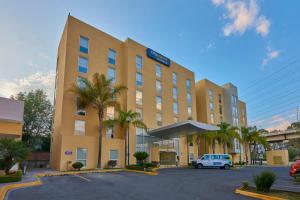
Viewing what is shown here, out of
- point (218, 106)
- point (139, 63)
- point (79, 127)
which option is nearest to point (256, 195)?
point (79, 127)

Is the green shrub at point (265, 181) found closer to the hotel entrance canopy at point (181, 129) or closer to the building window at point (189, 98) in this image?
the hotel entrance canopy at point (181, 129)

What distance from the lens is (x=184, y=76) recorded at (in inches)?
1796

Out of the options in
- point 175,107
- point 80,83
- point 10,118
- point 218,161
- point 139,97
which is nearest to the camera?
point 10,118

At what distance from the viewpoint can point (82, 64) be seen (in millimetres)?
30312

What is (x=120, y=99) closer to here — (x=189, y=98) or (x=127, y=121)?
(x=127, y=121)

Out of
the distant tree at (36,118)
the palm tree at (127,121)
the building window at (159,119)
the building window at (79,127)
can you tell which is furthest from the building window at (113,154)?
the distant tree at (36,118)

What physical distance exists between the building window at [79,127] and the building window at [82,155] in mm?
2474

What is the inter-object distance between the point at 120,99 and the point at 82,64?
7.31 m

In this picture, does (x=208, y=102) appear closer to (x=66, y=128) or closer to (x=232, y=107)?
(x=232, y=107)

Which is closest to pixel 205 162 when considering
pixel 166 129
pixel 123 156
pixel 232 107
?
pixel 166 129

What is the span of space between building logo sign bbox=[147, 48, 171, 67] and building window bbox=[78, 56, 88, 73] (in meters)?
12.0

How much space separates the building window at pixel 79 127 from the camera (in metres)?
28.1

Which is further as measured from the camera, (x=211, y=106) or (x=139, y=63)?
(x=211, y=106)

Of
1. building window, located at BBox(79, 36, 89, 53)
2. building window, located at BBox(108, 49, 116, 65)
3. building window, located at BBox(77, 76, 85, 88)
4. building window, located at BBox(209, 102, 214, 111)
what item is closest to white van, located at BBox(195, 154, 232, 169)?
building window, located at BBox(108, 49, 116, 65)
